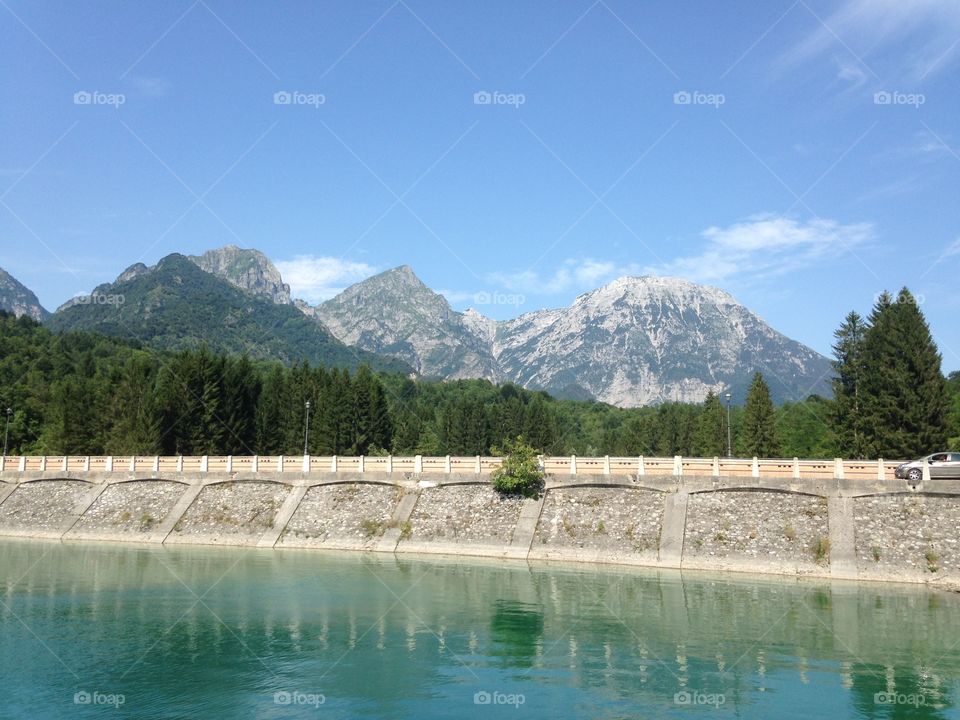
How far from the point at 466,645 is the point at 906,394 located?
5476 centimetres

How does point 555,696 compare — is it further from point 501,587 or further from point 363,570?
point 363,570

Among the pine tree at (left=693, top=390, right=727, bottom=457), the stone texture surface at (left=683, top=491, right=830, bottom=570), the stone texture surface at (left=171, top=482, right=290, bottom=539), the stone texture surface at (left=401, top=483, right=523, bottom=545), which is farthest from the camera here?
the pine tree at (left=693, top=390, right=727, bottom=457)

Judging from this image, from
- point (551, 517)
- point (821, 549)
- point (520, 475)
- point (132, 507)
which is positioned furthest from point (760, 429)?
point (132, 507)

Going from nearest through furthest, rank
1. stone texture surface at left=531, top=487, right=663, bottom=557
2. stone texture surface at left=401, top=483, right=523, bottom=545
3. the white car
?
the white car
stone texture surface at left=531, top=487, right=663, bottom=557
stone texture surface at left=401, top=483, right=523, bottom=545

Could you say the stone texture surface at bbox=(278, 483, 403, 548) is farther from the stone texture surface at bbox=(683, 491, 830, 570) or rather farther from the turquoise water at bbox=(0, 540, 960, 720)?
the stone texture surface at bbox=(683, 491, 830, 570)

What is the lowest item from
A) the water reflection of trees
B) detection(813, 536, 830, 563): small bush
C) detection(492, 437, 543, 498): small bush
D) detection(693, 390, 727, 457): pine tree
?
the water reflection of trees

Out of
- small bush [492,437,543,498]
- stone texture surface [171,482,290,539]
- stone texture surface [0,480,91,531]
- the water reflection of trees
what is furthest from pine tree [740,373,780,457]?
stone texture surface [0,480,91,531]

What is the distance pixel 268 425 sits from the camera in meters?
109

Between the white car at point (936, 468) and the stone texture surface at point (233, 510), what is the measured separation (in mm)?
43672

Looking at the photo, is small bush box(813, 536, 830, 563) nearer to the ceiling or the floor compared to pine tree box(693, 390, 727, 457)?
nearer to the floor

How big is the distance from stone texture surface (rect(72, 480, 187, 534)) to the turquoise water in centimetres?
1689

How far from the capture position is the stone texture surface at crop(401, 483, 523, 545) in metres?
54.2

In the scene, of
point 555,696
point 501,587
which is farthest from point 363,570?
point 555,696

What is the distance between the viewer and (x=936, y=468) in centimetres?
4747
